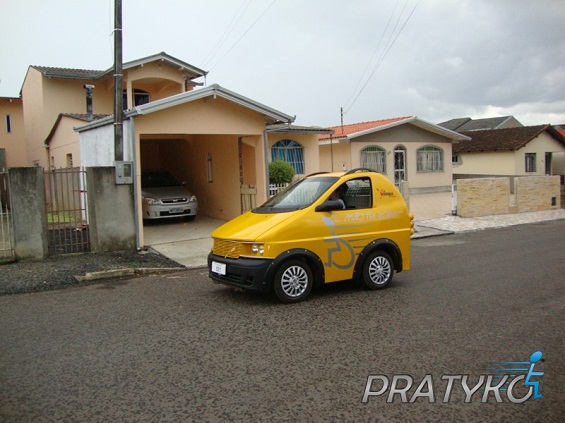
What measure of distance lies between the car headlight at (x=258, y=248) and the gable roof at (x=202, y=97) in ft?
19.4

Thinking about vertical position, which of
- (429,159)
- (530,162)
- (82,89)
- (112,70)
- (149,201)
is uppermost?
(112,70)

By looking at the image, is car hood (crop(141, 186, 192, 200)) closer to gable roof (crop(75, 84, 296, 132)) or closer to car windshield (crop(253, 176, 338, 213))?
gable roof (crop(75, 84, 296, 132))

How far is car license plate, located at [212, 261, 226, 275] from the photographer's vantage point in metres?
7.43

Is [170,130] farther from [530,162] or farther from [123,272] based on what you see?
[530,162]

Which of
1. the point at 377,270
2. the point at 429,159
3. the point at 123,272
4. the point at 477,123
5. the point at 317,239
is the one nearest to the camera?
the point at 317,239

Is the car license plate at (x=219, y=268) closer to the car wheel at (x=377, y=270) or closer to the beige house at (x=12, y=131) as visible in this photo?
the car wheel at (x=377, y=270)

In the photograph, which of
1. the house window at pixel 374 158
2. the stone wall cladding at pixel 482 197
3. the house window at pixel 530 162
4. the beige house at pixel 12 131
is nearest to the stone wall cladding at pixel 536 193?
the stone wall cladding at pixel 482 197

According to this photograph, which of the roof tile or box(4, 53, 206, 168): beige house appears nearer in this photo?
box(4, 53, 206, 168): beige house

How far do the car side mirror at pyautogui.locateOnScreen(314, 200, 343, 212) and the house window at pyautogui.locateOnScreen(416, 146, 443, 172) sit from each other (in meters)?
20.1

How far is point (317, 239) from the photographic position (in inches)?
291

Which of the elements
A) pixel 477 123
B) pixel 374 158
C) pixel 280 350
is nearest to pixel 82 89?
pixel 374 158

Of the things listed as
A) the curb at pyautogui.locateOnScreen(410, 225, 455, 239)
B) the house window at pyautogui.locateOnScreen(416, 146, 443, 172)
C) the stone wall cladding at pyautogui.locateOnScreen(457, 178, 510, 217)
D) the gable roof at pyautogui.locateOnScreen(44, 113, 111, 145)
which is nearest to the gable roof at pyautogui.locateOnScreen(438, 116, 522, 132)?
the house window at pyautogui.locateOnScreen(416, 146, 443, 172)

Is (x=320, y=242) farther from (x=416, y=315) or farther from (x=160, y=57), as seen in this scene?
(x=160, y=57)

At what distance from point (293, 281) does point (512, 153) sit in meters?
27.1
